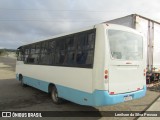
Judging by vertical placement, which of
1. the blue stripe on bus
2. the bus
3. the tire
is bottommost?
the tire

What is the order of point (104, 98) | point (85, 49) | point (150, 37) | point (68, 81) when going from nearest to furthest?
point (104, 98) < point (85, 49) < point (68, 81) < point (150, 37)

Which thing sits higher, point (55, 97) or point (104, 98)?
point (104, 98)

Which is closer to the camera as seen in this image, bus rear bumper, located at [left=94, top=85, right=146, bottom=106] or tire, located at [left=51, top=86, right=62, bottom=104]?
bus rear bumper, located at [left=94, top=85, right=146, bottom=106]

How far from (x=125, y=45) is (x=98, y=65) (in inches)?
51.2

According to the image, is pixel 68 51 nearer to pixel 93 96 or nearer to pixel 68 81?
pixel 68 81

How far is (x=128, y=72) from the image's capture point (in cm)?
669

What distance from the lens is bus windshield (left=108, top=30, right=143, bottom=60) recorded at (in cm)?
633

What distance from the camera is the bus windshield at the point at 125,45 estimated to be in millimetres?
6325

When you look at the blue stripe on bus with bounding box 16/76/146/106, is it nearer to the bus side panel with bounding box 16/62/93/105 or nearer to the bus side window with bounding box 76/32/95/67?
the bus side panel with bounding box 16/62/93/105

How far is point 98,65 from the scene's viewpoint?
6055 mm

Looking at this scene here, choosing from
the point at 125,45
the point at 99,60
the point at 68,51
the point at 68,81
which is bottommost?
the point at 68,81

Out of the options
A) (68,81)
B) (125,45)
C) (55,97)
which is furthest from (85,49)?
(55,97)

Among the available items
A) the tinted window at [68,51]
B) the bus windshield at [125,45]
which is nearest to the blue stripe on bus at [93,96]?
the tinted window at [68,51]

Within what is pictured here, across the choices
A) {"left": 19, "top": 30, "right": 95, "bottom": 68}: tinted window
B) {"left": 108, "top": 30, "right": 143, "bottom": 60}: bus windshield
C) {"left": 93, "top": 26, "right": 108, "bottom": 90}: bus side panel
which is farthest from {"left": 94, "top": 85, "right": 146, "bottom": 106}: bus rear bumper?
{"left": 108, "top": 30, "right": 143, "bottom": 60}: bus windshield
